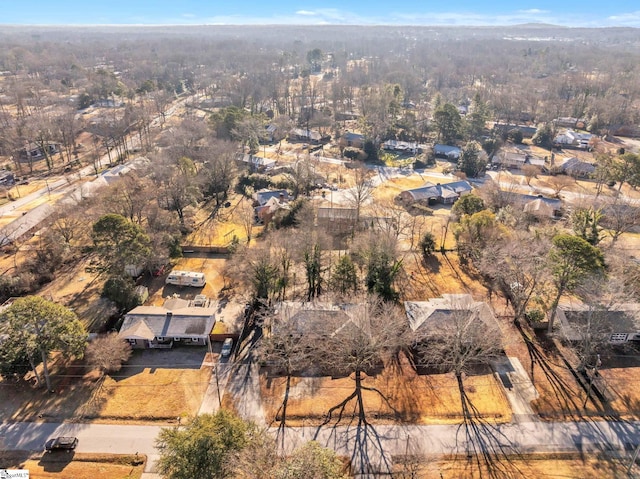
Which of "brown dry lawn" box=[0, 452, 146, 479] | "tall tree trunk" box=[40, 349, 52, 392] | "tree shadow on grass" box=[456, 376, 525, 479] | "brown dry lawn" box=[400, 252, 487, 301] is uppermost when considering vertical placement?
"tall tree trunk" box=[40, 349, 52, 392]

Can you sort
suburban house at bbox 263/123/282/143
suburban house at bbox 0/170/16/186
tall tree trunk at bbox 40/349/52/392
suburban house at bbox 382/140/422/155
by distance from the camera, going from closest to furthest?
1. tall tree trunk at bbox 40/349/52/392
2. suburban house at bbox 0/170/16/186
3. suburban house at bbox 382/140/422/155
4. suburban house at bbox 263/123/282/143

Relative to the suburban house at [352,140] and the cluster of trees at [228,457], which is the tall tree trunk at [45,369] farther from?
the suburban house at [352,140]

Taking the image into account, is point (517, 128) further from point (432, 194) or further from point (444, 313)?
point (444, 313)

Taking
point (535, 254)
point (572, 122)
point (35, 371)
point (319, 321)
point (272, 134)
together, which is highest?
point (535, 254)

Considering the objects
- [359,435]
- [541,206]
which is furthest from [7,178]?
[541,206]

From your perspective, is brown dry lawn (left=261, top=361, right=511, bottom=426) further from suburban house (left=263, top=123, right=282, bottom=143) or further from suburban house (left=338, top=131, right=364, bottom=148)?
suburban house (left=263, top=123, right=282, bottom=143)

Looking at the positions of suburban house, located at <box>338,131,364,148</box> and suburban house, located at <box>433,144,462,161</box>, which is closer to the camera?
suburban house, located at <box>433,144,462,161</box>

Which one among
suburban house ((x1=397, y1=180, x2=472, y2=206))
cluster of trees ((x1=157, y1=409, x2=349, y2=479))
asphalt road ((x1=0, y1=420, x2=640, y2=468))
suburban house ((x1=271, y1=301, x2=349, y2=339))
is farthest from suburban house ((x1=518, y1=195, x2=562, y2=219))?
cluster of trees ((x1=157, y1=409, x2=349, y2=479))
